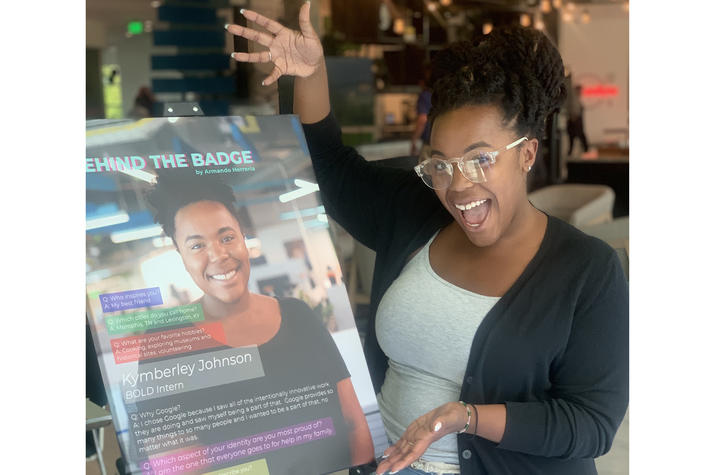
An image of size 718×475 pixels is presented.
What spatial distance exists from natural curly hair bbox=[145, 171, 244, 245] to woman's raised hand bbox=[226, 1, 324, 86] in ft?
1.12

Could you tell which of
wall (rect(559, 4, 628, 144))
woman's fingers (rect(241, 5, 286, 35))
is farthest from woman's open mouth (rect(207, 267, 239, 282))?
wall (rect(559, 4, 628, 144))

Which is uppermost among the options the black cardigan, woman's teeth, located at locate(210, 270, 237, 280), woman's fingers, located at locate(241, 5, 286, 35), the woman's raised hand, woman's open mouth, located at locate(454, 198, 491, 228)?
woman's fingers, located at locate(241, 5, 286, 35)

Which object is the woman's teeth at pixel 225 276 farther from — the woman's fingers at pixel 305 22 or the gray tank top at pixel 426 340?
the woman's fingers at pixel 305 22

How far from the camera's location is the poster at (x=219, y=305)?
1305 mm

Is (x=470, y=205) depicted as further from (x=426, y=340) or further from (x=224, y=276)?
(x=224, y=276)

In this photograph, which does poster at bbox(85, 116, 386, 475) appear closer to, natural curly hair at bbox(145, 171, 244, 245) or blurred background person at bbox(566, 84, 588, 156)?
natural curly hair at bbox(145, 171, 244, 245)

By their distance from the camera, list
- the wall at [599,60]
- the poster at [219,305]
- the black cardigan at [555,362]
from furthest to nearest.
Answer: the wall at [599,60] → the black cardigan at [555,362] → the poster at [219,305]

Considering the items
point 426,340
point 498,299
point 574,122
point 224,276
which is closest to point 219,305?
point 224,276

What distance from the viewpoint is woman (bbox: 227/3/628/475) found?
1556 millimetres

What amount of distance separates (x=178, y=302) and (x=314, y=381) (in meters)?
0.30

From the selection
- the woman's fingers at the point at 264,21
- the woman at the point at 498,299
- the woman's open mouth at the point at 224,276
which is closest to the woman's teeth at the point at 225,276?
the woman's open mouth at the point at 224,276
